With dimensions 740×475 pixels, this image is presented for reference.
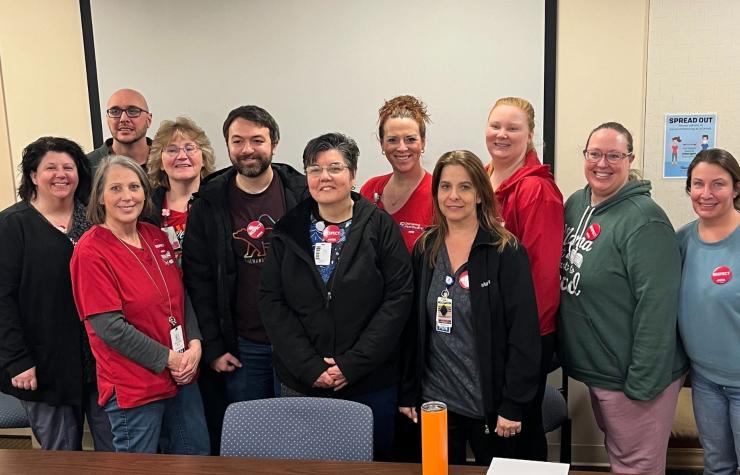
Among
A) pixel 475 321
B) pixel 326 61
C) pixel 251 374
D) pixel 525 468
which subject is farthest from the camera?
pixel 326 61

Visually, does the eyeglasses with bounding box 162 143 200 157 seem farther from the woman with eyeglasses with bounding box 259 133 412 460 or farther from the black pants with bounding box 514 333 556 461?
the black pants with bounding box 514 333 556 461

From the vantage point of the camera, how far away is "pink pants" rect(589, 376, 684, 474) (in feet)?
7.37

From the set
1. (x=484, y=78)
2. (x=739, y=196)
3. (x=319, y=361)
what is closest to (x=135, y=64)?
(x=484, y=78)

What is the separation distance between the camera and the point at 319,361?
218 centimetres

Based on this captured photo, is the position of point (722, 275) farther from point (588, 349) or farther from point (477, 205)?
point (477, 205)

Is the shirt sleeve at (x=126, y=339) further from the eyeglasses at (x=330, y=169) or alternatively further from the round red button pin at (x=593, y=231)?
the round red button pin at (x=593, y=231)

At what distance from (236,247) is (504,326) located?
1.06m

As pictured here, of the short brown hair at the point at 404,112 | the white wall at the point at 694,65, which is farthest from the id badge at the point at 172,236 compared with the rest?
the white wall at the point at 694,65

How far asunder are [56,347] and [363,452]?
1301mm

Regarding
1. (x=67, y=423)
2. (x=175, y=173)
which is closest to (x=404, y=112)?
(x=175, y=173)

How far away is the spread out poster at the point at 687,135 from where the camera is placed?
3062 mm

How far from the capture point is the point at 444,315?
2098 mm

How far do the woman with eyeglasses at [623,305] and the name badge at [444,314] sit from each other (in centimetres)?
50

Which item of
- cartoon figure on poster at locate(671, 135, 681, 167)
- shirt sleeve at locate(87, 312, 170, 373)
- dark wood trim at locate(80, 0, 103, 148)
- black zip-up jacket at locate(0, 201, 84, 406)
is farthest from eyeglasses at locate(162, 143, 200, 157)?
cartoon figure on poster at locate(671, 135, 681, 167)
